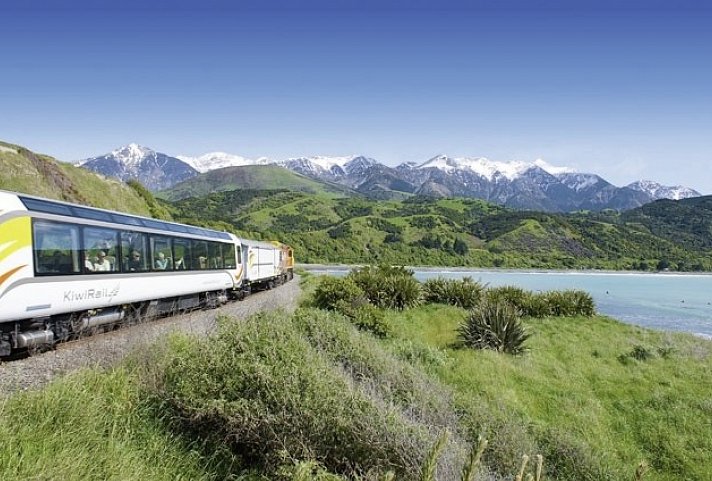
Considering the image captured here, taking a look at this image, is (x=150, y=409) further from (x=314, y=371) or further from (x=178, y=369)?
(x=314, y=371)

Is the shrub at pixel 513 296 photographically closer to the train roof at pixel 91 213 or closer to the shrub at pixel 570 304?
the shrub at pixel 570 304

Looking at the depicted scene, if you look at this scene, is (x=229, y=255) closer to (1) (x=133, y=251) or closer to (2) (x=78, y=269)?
(1) (x=133, y=251)

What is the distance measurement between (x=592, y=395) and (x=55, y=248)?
11593 mm

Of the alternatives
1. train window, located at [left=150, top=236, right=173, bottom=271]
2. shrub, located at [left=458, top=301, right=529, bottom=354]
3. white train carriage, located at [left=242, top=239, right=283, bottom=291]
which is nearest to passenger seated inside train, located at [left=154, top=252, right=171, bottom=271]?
train window, located at [left=150, top=236, right=173, bottom=271]

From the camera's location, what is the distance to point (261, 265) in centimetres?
2769

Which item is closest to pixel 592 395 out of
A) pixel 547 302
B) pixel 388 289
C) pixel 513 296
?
pixel 388 289

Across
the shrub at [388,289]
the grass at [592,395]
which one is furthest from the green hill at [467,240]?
the grass at [592,395]

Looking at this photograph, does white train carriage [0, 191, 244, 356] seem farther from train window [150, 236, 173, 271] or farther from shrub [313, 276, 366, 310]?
shrub [313, 276, 366, 310]

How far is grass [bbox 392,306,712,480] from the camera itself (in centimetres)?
790

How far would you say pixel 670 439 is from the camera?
9109 mm

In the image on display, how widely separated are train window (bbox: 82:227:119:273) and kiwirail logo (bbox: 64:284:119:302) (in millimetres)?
433

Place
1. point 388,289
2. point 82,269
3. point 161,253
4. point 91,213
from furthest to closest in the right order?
point 388,289 → point 161,253 → point 91,213 → point 82,269

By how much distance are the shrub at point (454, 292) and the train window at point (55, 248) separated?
13.3m

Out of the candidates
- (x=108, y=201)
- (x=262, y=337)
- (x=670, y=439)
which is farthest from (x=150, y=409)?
(x=108, y=201)
